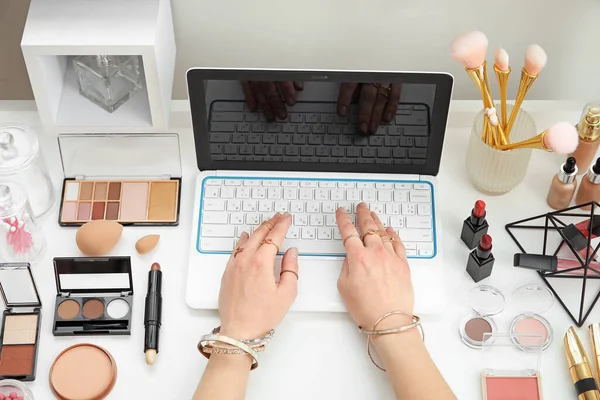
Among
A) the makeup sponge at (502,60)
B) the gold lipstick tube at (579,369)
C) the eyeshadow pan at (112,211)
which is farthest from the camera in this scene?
the eyeshadow pan at (112,211)

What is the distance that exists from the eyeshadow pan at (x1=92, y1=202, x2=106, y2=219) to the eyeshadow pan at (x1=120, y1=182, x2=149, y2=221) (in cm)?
3

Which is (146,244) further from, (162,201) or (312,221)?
(312,221)

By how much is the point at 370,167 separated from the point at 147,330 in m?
0.46

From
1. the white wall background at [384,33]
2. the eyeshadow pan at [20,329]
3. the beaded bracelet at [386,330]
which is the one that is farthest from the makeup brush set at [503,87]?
the eyeshadow pan at [20,329]

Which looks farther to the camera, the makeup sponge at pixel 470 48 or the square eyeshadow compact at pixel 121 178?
the square eyeshadow compact at pixel 121 178

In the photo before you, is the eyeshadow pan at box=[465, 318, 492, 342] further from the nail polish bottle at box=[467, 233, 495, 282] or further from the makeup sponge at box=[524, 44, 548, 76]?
→ the makeup sponge at box=[524, 44, 548, 76]

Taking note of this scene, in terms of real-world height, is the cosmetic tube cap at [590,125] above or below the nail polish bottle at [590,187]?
above

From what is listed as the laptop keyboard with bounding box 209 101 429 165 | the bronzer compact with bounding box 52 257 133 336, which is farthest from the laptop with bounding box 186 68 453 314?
the bronzer compact with bounding box 52 257 133 336

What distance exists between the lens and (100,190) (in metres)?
1.37

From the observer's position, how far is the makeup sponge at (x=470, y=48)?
1222mm

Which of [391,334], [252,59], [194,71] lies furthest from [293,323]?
[252,59]

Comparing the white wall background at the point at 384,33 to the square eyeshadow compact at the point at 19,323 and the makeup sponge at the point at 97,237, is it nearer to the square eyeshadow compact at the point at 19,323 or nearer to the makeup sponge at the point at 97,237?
the makeup sponge at the point at 97,237

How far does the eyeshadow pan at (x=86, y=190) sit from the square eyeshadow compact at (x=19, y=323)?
197 mm

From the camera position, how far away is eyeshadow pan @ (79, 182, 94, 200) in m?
1.37
